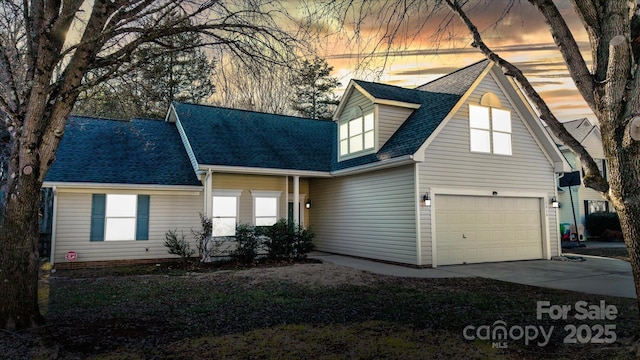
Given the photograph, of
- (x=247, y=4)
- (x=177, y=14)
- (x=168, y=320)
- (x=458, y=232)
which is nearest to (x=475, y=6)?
(x=247, y=4)

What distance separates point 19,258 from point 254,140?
10.6m

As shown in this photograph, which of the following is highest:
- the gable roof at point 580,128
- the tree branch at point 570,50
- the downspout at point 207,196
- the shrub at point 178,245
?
the gable roof at point 580,128

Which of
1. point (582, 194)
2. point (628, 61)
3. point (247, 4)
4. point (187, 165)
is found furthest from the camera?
point (582, 194)

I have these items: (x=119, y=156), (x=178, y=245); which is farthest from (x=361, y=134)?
(x=119, y=156)

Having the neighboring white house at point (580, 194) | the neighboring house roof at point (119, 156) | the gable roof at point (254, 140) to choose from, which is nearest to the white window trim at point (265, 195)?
the gable roof at point (254, 140)

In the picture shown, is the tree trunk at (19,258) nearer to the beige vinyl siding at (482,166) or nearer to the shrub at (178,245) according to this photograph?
the shrub at (178,245)

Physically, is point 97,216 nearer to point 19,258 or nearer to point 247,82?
point 19,258

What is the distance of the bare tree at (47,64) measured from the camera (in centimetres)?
538

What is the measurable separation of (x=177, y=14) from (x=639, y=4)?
6658mm

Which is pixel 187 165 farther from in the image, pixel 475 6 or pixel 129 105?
pixel 475 6

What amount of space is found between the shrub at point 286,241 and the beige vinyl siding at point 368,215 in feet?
5.66

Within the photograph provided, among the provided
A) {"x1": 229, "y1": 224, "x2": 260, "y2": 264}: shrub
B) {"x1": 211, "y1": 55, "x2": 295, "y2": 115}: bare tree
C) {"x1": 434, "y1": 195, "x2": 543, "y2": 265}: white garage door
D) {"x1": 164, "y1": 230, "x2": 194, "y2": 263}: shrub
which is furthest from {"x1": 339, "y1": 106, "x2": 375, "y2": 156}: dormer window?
{"x1": 211, "y1": 55, "x2": 295, "y2": 115}: bare tree

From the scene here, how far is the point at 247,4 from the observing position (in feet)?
21.2

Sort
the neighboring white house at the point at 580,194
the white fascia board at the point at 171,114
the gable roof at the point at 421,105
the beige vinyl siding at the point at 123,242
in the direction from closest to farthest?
the gable roof at the point at 421,105
the beige vinyl siding at the point at 123,242
the white fascia board at the point at 171,114
the neighboring white house at the point at 580,194
